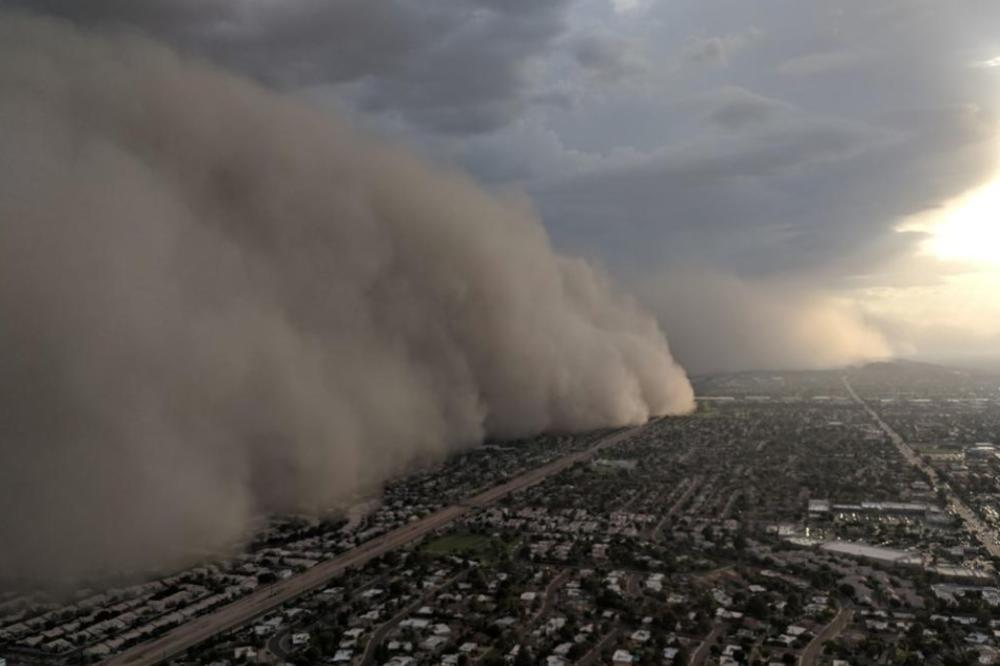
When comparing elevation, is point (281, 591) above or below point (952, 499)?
above

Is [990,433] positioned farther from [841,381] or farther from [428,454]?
[841,381]

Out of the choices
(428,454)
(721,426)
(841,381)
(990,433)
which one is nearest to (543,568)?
(428,454)

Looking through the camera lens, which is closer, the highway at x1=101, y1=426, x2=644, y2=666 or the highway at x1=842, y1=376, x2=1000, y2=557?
the highway at x1=101, y1=426, x2=644, y2=666

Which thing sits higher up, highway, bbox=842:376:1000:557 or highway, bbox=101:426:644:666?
highway, bbox=101:426:644:666

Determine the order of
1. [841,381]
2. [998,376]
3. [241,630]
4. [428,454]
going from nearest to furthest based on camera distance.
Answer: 1. [241,630]
2. [428,454]
3. [841,381]
4. [998,376]
